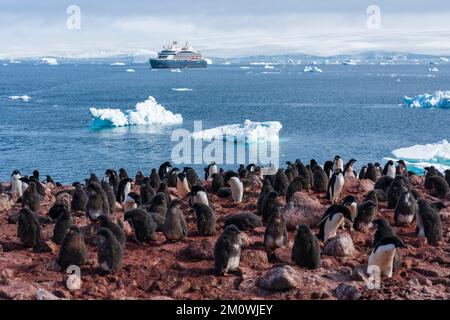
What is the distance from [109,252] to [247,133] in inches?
1287

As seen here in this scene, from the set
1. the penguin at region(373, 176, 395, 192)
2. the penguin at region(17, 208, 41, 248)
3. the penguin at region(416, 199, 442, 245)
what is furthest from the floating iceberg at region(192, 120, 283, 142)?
the penguin at region(17, 208, 41, 248)

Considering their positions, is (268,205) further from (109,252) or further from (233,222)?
(109,252)

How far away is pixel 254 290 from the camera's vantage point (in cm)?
892

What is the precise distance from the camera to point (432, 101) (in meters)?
66.9

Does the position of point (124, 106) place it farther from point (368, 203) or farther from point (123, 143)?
point (368, 203)

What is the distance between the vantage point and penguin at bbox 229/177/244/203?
592 inches

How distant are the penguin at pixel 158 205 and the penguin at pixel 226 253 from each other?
303cm

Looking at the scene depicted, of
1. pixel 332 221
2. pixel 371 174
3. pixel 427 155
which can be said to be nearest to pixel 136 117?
pixel 427 155

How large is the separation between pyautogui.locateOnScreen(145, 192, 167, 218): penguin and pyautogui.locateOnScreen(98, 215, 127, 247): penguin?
70.1 inches

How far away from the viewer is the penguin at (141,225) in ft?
35.9

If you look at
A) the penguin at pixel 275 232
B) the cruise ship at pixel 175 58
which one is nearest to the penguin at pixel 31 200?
the penguin at pixel 275 232

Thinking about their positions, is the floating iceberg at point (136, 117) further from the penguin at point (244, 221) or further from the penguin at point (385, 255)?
the penguin at point (385, 255)

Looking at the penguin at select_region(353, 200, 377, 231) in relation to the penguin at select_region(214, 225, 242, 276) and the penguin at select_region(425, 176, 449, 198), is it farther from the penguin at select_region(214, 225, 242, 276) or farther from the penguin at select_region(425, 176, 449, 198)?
the penguin at select_region(425, 176, 449, 198)

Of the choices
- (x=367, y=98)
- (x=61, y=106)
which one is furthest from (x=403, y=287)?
(x=367, y=98)
